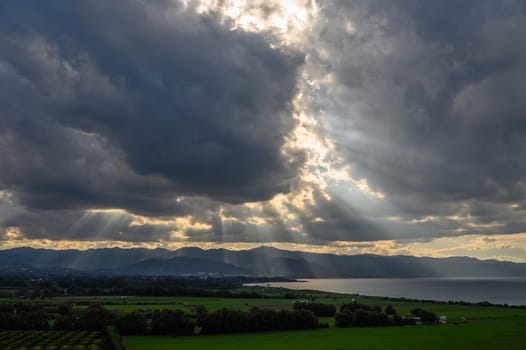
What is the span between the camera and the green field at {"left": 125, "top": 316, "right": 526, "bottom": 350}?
85.6 metres

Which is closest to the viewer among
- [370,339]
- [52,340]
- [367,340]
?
[52,340]

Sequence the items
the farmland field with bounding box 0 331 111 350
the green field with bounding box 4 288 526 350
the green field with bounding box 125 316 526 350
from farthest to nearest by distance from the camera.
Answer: the green field with bounding box 4 288 526 350, the green field with bounding box 125 316 526 350, the farmland field with bounding box 0 331 111 350

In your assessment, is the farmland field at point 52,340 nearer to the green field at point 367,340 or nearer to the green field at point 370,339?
the green field at point 370,339

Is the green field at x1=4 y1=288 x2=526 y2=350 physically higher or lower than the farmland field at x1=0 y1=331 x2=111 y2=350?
higher

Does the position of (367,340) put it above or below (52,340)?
above

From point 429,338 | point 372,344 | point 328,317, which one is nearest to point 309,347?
point 372,344

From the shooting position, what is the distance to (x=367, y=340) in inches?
3708

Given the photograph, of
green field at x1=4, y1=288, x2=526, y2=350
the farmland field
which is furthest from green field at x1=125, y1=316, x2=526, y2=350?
the farmland field

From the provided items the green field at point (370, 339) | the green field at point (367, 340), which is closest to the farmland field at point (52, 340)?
the green field at point (370, 339)

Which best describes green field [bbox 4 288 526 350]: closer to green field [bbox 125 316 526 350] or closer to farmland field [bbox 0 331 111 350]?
green field [bbox 125 316 526 350]

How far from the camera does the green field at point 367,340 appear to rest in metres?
85.6

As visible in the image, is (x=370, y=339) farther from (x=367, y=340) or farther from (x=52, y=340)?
(x=52, y=340)

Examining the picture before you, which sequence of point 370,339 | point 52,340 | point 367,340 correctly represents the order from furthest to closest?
point 370,339 < point 367,340 < point 52,340

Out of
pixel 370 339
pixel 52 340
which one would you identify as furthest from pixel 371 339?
pixel 52 340
